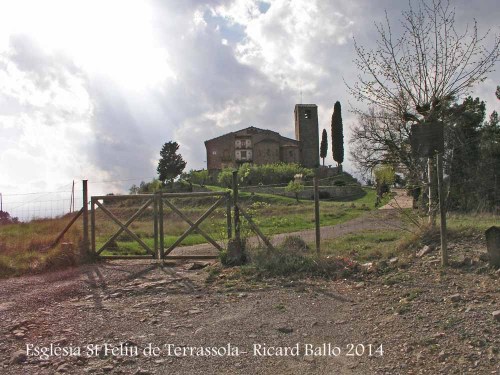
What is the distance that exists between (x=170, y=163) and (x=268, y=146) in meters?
19.2

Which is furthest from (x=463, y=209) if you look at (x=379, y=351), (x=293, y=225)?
(x=379, y=351)

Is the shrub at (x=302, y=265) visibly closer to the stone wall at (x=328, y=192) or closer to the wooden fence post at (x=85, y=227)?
the wooden fence post at (x=85, y=227)

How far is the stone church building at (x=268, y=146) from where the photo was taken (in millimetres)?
73312

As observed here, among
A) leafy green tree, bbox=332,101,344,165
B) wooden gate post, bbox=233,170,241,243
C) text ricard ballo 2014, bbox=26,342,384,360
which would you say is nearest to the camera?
text ricard ballo 2014, bbox=26,342,384,360

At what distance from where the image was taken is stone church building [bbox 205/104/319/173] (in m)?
73.3

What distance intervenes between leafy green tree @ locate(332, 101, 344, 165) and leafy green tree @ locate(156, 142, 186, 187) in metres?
22.1

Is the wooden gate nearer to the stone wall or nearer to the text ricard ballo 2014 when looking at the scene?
the text ricard ballo 2014

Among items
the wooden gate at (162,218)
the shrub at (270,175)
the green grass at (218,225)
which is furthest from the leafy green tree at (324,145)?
the wooden gate at (162,218)

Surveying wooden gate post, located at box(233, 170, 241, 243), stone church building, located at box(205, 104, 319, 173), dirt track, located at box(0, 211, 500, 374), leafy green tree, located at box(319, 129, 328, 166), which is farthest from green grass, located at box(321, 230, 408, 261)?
leafy green tree, located at box(319, 129, 328, 166)

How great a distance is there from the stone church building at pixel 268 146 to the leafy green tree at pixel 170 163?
10220mm

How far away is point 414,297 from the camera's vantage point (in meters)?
5.71

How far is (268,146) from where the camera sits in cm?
7375

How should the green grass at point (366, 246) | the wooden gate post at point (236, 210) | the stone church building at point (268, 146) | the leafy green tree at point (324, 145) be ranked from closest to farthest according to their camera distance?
the green grass at point (366, 246) < the wooden gate post at point (236, 210) < the stone church building at point (268, 146) < the leafy green tree at point (324, 145)

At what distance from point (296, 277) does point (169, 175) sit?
53.6 metres
